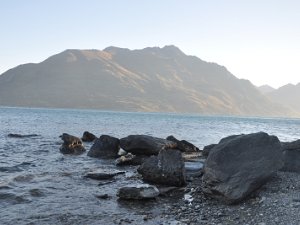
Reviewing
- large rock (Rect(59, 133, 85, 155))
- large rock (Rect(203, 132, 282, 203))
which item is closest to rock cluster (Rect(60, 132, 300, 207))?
large rock (Rect(203, 132, 282, 203))

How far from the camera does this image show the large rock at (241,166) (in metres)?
18.4

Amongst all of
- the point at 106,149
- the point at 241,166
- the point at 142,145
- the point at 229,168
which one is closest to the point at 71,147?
the point at 106,149

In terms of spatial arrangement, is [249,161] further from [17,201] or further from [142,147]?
[142,147]

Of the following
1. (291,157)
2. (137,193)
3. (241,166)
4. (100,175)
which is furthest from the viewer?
(100,175)

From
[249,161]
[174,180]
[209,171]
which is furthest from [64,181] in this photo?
[249,161]

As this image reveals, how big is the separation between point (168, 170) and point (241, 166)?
5.14 metres

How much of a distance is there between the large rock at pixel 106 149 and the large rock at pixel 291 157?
1619 cm

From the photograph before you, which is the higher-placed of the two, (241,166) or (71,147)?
(241,166)

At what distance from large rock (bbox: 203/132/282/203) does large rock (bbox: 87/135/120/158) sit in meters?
17.2

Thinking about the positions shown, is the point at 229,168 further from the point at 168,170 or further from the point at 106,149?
the point at 106,149

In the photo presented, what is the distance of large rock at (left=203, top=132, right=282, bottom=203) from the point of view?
1844cm

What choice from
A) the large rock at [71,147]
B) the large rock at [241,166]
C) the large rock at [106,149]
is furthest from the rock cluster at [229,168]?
the large rock at [71,147]

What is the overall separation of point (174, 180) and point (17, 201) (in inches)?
335

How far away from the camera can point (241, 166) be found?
19125 millimetres
